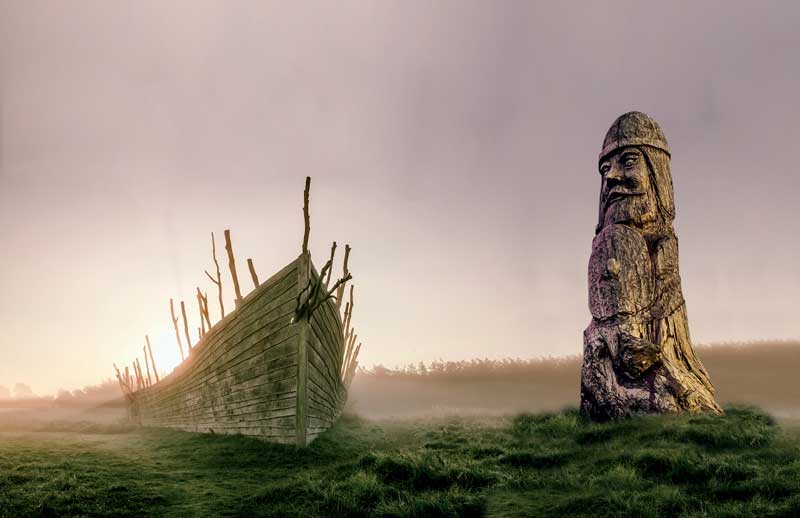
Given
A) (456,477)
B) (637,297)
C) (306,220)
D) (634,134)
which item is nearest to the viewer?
(456,477)

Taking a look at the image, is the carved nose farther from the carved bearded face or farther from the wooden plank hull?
the wooden plank hull

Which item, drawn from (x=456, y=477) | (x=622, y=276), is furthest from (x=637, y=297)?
(x=456, y=477)

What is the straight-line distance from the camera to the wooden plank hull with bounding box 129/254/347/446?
8.19m

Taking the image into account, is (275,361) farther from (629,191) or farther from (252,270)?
(629,191)

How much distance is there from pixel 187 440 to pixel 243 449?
2801mm

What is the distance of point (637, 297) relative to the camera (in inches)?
368

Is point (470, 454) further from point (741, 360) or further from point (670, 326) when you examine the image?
point (741, 360)

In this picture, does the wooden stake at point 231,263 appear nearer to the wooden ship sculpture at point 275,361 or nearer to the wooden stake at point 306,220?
the wooden ship sculpture at point 275,361

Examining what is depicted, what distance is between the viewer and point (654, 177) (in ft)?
32.8

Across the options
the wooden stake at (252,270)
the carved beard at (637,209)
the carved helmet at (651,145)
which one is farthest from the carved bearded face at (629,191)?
the wooden stake at (252,270)

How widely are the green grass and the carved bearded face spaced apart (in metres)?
3.80

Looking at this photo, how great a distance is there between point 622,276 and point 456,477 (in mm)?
5507

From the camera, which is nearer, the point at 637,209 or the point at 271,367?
the point at 271,367

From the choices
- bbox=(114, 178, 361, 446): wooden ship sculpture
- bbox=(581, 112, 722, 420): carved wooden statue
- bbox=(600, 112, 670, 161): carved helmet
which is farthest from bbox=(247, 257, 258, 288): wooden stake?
bbox=(600, 112, 670, 161): carved helmet
